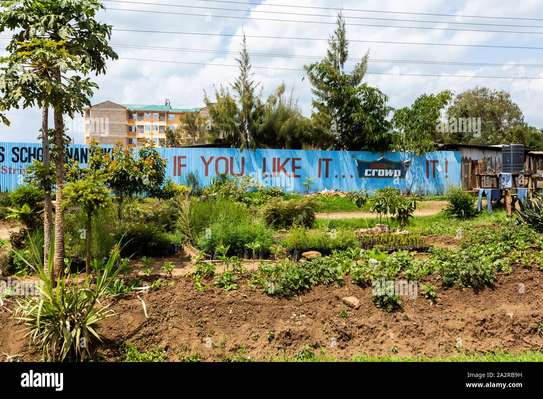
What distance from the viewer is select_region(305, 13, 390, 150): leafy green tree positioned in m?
22.8

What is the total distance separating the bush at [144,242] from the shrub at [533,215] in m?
6.53

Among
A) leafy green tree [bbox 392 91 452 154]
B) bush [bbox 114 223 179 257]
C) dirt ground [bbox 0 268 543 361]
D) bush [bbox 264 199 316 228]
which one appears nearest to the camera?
dirt ground [bbox 0 268 543 361]

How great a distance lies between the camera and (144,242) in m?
9.29

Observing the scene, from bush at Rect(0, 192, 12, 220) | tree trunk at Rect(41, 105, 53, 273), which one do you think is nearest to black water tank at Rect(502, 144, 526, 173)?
tree trunk at Rect(41, 105, 53, 273)

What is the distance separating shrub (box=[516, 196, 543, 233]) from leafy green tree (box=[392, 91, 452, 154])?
12.4m

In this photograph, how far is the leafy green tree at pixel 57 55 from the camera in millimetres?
6297

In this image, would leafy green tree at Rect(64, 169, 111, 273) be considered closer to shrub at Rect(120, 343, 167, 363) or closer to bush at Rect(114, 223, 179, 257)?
shrub at Rect(120, 343, 167, 363)

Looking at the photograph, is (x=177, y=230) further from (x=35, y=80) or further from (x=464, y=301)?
(x=464, y=301)

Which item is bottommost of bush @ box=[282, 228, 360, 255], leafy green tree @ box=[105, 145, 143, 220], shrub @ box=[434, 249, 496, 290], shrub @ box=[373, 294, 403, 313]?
shrub @ box=[373, 294, 403, 313]

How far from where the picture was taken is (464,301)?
261 inches

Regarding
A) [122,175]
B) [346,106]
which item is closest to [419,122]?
[346,106]

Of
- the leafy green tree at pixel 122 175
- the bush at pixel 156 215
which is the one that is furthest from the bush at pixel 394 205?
the leafy green tree at pixel 122 175

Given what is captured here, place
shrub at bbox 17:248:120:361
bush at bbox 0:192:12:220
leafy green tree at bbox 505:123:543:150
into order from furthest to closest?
leafy green tree at bbox 505:123:543:150, bush at bbox 0:192:12:220, shrub at bbox 17:248:120:361
